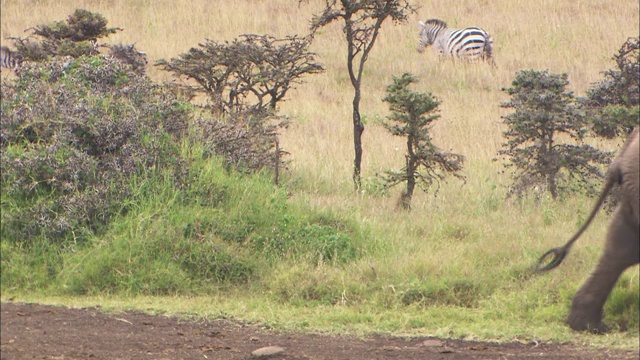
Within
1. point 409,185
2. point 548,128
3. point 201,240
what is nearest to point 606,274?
point 201,240

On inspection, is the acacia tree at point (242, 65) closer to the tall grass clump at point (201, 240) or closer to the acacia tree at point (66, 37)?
the acacia tree at point (66, 37)

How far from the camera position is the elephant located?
5.21 meters

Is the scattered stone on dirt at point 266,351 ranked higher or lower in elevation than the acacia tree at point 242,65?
lower

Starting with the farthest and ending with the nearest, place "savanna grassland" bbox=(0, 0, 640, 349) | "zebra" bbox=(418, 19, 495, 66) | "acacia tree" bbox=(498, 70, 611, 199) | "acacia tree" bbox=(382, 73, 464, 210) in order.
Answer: "zebra" bbox=(418, 19, 495, 66) < "acacia tree" bbox=(498, 70, 611, 199) < "acacia tree" bbox=(382, 73, 464, 210) < "savanna grassland" bbox=(0, 0, 640, 349)

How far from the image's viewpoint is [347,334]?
20.3 feet

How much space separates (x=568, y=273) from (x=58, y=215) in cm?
416

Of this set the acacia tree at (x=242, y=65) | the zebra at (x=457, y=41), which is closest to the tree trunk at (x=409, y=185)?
the acacia tree at (x=242, y=65)

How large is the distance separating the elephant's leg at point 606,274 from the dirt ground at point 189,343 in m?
0.25

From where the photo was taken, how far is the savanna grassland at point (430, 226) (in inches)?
255

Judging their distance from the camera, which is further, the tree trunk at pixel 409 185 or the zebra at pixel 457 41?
the zebra at pixel 457 41

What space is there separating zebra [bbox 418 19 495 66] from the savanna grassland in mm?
779

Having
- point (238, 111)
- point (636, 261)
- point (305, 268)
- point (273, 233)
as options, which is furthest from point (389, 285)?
point (238, 111)

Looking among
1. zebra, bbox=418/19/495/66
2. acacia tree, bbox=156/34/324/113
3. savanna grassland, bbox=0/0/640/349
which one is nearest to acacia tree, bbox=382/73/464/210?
savanna grassland, bbox=0/0/640/349

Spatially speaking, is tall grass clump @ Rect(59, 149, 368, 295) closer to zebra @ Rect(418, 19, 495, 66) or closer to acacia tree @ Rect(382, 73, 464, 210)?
acacia tree @ Rect(382, 73, 464, 210)
